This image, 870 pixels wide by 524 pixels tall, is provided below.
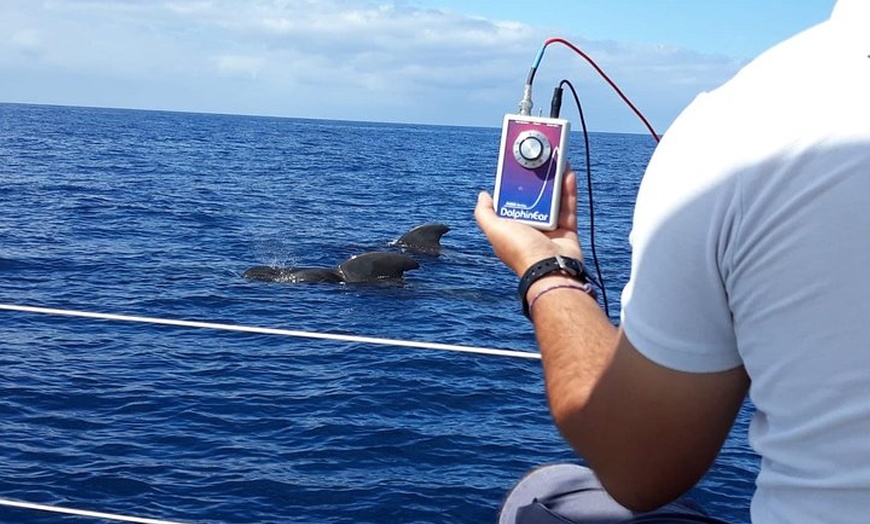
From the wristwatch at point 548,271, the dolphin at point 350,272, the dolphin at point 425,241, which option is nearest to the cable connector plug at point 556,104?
the wristwatch at point 548,271

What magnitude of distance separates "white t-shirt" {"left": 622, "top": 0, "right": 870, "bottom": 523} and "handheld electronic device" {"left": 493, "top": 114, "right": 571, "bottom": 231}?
0.65 meters

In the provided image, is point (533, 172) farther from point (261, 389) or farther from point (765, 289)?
point (261, 389)

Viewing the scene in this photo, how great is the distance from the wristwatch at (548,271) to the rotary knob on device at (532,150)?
317 millimetres

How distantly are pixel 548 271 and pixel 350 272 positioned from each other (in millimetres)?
15851

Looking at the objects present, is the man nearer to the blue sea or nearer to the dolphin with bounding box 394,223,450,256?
the blue sea

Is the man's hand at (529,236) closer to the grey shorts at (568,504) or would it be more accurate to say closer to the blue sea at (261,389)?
the grey shorts at (568,504)

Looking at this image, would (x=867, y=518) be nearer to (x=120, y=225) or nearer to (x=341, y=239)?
(x=341, y=239)

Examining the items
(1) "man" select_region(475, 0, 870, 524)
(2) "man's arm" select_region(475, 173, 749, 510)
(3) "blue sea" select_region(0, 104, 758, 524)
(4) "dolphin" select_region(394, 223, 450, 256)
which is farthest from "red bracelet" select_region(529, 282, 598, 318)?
(4) "dolphin" select_region(394, 223, 450, 256)

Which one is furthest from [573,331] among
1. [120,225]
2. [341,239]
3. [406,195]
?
[406,195]

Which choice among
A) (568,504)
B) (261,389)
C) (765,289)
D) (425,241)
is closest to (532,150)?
(568,504)

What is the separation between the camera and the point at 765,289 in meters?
1.31

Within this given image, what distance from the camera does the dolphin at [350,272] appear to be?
1734 centimetres

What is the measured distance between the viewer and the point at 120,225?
82.2 ft

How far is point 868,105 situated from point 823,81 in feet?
0.20
